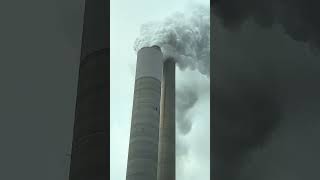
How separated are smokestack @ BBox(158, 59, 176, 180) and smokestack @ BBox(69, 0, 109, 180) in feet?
130

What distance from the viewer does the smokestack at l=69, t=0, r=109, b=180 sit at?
13.5ft

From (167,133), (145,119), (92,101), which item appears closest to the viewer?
(92,101)

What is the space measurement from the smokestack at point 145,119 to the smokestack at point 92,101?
3371cm

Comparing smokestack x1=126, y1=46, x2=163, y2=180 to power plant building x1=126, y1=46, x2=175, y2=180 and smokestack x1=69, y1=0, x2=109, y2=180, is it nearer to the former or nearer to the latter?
power plant building x1=126, y1=46, x2=175, y2=180

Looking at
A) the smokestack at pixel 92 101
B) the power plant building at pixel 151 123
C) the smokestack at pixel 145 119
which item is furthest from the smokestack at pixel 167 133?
the smokestack at pixel 92 101

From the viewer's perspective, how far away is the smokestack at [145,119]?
38.3m

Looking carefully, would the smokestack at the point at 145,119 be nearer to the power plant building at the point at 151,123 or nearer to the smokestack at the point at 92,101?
the power plant building at the point at 151,123

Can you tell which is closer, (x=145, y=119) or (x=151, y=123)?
(x=151, y=123)

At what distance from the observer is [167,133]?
4494 centimetres

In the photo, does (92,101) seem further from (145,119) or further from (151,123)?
(145,119)

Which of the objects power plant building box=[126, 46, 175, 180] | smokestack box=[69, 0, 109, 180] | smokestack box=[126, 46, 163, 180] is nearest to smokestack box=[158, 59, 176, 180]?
power plant building box=[126, 46, 175, 180]

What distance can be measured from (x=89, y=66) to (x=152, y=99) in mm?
36562

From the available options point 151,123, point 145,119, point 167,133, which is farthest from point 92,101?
point 167,133

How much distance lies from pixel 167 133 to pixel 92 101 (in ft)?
134
